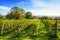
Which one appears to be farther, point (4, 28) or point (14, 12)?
point (14, 12)

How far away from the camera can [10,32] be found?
72.3 ft

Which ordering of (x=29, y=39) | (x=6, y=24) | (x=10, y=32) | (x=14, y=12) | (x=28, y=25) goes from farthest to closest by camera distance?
(x=14, y=12) → (x=28, y=25) → (x=6, y=24) → (x=10, y=32) → (x=29, y=39)

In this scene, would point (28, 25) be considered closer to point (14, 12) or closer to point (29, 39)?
point (29, 39)

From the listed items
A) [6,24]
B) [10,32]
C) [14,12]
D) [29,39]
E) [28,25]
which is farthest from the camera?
[14,12]

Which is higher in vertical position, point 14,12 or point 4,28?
point 14,12

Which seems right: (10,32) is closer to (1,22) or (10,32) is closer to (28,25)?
(1,22)

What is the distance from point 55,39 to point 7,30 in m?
8.00

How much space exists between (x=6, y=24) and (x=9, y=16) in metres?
19.6

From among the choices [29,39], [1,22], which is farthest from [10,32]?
[29,39]

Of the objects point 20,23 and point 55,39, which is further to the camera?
point 20,23

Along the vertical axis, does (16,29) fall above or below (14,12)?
below

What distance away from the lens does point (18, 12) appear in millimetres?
41688

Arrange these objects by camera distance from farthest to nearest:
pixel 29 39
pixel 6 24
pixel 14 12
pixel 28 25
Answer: pixel 14 12, pixel 28 25, pixel 6 24, pixel 29 39

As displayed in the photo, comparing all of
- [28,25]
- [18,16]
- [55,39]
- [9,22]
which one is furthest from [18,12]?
[55,39]
